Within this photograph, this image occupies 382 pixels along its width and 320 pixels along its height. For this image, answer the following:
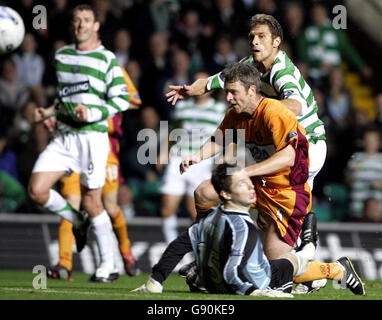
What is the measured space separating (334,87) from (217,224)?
7.14m

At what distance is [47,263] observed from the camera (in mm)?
10312

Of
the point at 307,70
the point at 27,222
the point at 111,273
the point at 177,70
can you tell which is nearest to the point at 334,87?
the point at 307,70

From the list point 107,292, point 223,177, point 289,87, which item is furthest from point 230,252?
point 289,87

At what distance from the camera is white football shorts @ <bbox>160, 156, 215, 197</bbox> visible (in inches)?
416

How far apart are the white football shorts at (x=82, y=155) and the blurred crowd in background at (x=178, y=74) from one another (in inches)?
115

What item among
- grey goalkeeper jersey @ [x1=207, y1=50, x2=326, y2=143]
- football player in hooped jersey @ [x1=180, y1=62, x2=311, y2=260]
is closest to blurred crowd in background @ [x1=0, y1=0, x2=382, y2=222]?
grey goalkeeper jersey @ [x1=207, y1=50, x2=326, y2=143]

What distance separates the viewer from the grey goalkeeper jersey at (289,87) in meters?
6.73

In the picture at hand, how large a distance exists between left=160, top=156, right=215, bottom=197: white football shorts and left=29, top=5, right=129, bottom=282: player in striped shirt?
239cm

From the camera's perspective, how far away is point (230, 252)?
5641 millimetres

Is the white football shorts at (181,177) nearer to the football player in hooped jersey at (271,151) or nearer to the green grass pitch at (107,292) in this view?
the green grass pitch at (107,292)

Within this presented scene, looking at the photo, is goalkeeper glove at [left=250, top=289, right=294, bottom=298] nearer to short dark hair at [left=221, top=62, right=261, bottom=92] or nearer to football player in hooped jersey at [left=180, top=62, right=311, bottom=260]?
football player in hooped jersey at [left=180, top=62, right=311, bottom=260]

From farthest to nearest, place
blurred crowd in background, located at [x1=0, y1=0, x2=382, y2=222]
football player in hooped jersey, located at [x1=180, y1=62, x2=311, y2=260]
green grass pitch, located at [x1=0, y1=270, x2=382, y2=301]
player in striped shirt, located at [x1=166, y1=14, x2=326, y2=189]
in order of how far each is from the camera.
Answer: blurred crowd in background, located at [x1=0, y1=0, x2=382, y2=222] → player in striped shirt, located at [x1=166, y1=14, x2=326, y2=189] → football player in hooped jersey, located at [x1=180, y1=62, x2=311, y2=260] → green grass pitch, located at [x1=0, y1=270, x2=382, y2=301]

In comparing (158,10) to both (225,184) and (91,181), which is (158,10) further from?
(225,184)

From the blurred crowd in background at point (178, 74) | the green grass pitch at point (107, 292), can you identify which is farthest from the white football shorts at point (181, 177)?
the green grass pitch at point (107, 292)
